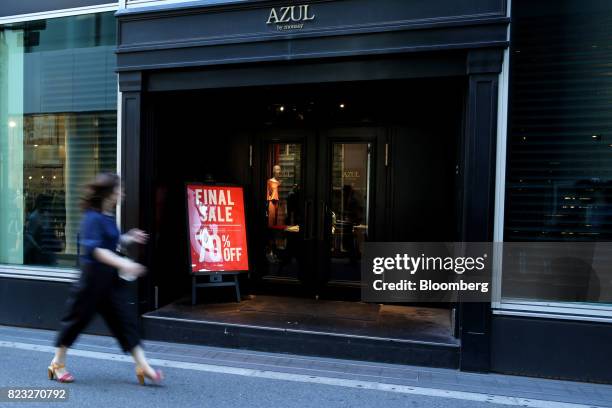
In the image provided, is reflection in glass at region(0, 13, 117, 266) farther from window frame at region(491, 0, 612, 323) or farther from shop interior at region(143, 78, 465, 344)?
window frame at region(491, 0, 612, 323)

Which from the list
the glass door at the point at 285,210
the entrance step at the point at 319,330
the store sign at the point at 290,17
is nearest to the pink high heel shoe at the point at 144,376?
the entrance step at the point at 319,330

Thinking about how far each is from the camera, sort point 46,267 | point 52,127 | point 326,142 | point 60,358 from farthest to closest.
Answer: point 326,142, point 52,127, point 46,267, point 60,358

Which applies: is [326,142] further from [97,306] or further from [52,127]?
[97,306]

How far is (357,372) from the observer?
4.66 m

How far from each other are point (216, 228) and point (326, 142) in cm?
198

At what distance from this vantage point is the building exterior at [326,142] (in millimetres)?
4629

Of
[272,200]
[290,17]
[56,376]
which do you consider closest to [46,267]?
[56,376]

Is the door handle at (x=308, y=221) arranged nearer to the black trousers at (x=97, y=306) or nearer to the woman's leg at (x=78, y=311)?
the black trousers at (x=97, y=306)

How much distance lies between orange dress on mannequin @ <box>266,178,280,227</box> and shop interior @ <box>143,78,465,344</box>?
15 millimetres

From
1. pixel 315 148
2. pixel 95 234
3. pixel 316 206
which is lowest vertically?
pixel 95 234

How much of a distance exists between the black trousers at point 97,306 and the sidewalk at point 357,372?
1022 millimetres

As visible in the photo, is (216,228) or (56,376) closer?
(56,376)

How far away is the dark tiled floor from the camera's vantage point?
5227 mm

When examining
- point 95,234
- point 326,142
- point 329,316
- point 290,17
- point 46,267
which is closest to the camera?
point 95,234
